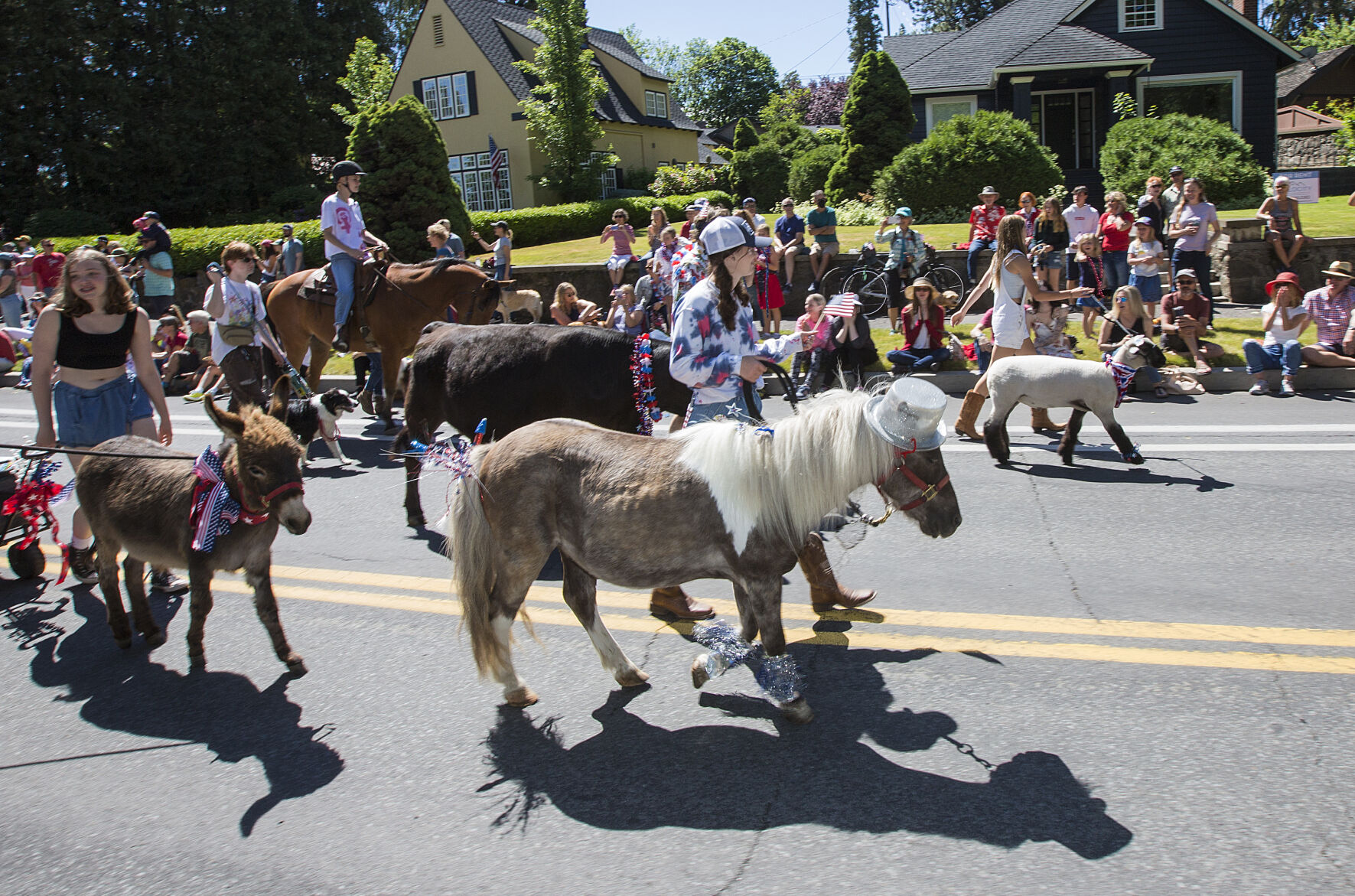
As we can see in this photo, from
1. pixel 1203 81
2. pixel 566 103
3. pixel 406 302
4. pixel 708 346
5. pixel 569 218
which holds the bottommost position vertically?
pixel 708 346

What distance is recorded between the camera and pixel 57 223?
106 feet

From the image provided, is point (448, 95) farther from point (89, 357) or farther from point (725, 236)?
point (725, 236)

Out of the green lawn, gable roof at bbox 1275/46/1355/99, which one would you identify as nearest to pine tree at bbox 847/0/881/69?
gable roof at bbox 1275/46/1355/99

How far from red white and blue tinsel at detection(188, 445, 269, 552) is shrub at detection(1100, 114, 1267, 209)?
2206 centimetres

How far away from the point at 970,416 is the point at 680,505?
6.00 metres

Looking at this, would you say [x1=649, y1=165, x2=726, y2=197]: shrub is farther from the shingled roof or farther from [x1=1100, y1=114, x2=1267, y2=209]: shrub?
[x1=1100, y1=114, x2=1267, y2=209]: shrub

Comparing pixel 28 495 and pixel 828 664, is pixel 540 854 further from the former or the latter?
pixel 28 495

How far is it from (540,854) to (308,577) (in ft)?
11.7

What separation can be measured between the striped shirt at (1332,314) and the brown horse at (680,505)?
9386 mm

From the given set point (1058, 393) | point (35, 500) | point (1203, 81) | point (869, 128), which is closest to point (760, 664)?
point (35, 500)

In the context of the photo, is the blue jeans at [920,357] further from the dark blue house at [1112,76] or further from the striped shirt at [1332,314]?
the dark blue house at [1112,76]

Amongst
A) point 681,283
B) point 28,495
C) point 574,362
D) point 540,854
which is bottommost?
point 540,854

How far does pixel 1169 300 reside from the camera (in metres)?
12.2

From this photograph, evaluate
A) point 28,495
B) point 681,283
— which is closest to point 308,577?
point 28,495
